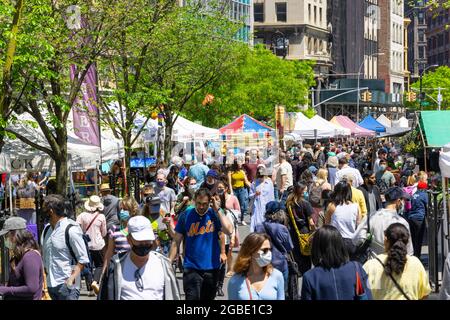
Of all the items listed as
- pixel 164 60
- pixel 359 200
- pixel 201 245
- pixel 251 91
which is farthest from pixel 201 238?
pixel 251 91

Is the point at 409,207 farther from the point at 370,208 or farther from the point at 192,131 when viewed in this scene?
the point at 192,131

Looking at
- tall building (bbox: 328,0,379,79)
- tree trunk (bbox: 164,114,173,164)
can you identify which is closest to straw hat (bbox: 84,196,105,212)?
tree trunk (bbox: 164,114,173,164)

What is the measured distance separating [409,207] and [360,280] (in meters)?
9.77

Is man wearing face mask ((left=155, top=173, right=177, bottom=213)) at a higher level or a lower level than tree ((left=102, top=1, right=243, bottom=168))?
lower

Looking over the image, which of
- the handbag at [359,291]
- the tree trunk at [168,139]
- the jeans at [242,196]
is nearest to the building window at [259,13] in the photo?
the tree trunk at [168,139]

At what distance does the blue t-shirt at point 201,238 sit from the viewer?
10.7 metres

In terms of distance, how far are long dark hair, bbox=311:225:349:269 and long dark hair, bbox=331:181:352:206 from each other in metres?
5.56

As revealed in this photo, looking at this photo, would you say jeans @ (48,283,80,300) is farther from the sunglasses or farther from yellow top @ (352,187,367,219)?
yellow top @ (352,187,367,219)

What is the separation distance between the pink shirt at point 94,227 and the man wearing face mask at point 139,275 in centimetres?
677

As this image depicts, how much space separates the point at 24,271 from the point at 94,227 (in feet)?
18.5

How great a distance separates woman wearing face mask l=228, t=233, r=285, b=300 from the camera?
7574mm

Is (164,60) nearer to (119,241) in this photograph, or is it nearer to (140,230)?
(119,241)

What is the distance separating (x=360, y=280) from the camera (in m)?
7.47

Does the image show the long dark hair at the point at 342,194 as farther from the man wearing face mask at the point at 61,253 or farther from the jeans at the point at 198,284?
the man wearing face mask at the point at 61,253
